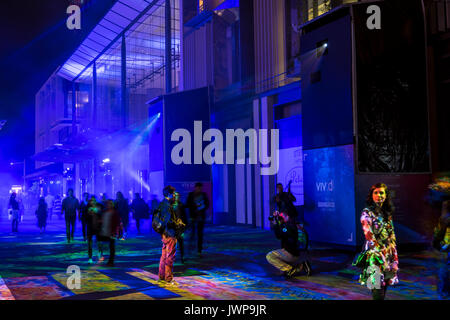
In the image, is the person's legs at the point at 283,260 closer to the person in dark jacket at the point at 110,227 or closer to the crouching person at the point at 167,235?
the crouching person at the point at 167,235

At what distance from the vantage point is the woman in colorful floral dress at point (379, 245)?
600 centimetres

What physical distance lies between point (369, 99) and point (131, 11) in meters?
27.5

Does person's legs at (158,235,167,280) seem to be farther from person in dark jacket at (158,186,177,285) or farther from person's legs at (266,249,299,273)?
person's legs at (266,249,299,273)

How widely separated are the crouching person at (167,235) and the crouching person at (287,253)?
2.02 metres

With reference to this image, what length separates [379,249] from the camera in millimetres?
6047

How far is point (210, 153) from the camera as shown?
25.2 m

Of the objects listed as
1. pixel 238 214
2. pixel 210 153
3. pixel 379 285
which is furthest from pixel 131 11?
pixel 379 285

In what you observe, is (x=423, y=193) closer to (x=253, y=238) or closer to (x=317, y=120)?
(x=317, y=120)

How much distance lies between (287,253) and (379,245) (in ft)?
13.7

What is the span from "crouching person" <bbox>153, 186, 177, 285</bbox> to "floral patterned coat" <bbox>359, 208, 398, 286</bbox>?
14.0 feet

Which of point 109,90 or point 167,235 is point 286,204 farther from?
point 109,90

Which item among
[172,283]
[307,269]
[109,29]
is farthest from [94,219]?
[109,29]

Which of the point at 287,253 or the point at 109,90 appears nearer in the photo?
the point at 287,253

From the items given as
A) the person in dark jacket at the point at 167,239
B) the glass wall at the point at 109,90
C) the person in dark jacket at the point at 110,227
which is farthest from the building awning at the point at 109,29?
the person in dark jacket at the point at 167,239
